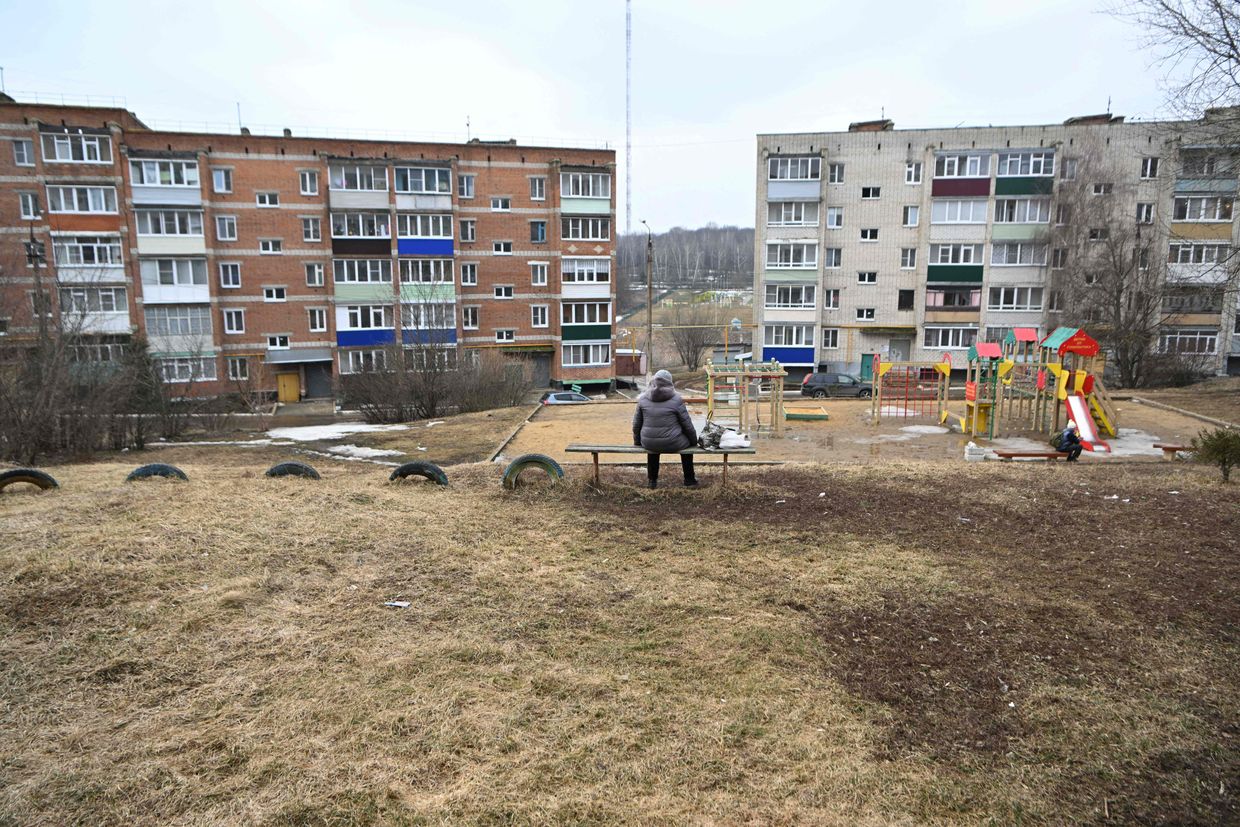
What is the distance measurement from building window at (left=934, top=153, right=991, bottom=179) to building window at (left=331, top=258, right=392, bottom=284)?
105 ft

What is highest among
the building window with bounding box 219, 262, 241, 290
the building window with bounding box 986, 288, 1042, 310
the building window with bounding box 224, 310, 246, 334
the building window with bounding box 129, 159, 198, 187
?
the building window with bounding box 129, 159, 198, 187

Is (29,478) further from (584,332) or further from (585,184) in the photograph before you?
(585,184)

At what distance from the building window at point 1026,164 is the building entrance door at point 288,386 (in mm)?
41796

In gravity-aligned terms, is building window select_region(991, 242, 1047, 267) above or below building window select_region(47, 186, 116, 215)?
below

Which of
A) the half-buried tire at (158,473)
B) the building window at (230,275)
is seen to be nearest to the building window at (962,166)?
the building window at (230,275)

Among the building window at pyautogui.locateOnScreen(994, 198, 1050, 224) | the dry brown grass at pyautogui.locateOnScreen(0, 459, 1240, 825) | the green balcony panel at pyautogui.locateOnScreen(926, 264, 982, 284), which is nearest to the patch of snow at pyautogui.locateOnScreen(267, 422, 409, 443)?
the dry brown grass at pyautogui.locateOnScreen(0, 459, 1240, 825)

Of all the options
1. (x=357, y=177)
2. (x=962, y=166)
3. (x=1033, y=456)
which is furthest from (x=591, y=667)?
(x=962, y=166)

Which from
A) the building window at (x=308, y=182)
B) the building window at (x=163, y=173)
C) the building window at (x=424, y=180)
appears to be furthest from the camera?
the building window at (x=424, y=180)

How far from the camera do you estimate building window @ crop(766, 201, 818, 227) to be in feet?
149

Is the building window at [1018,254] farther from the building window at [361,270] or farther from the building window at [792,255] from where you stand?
the building window at [361,270]

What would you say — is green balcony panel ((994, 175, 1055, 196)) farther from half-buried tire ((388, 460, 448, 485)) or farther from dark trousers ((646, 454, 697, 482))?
half-buried tire ((388, 460, 448, 485))

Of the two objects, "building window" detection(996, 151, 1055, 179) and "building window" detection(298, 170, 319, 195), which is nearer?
"building window" detection(298, 170, 319, 195)

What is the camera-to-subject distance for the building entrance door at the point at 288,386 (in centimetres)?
4212

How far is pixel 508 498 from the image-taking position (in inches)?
381
